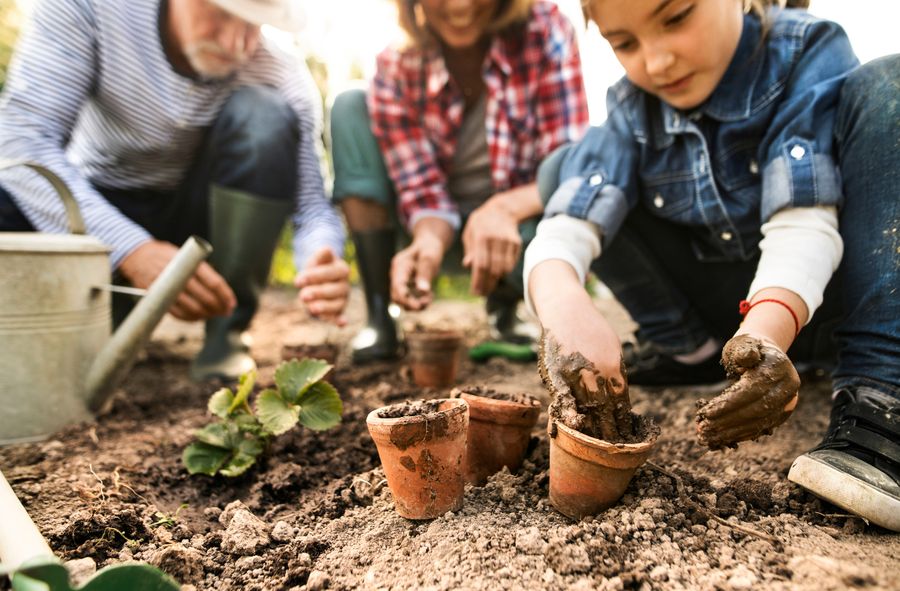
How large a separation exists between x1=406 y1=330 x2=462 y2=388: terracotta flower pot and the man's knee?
1.01 m

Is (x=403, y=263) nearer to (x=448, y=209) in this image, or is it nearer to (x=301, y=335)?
(x=448, y=209)

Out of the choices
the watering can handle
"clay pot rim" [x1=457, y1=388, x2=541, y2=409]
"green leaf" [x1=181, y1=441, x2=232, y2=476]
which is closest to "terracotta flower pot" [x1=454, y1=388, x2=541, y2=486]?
"clay pot rim" [x1=457, y1=388, x2=541, y2=409]

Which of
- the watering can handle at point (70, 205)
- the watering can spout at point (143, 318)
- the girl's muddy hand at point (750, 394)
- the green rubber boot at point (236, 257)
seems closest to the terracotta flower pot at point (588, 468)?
the girl's muddy hand at point (750, 394)

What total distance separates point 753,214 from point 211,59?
1.93 m

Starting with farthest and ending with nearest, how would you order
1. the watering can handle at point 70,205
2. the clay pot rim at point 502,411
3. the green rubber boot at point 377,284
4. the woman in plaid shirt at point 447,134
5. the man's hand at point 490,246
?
the green rubber boot at point 377,284
the woman in plaid shirt at point 447,134
the man's hand at point 490,246
the watering can handle at point 70,205
the clay pot rim at point 502,411

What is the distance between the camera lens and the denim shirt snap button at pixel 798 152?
1.47 metres

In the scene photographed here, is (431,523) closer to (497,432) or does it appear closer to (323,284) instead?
(497,432)

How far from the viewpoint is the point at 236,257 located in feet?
8.43

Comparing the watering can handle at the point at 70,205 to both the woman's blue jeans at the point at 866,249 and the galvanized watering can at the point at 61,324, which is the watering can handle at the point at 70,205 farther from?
the woman's blue jeans at the point at 866,249

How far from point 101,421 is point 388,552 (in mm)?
1267

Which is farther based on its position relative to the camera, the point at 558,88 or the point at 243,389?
the point at 558,88

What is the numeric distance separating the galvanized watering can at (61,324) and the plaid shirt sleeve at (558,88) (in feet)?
4.66

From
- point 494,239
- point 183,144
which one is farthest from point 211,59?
point 494,239

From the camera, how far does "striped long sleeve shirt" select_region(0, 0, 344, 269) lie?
207 centimetres
